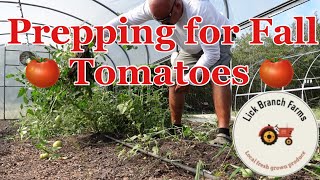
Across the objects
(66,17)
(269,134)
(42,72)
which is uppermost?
(66,17)

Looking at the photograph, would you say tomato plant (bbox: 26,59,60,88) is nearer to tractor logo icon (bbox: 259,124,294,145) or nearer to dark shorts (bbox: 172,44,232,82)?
dark shorts (bbox: 172,44,232,82)

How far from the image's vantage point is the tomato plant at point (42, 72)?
2221 millimetres

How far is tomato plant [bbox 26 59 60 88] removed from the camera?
2.22m

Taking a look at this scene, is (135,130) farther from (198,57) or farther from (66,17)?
(66,17)

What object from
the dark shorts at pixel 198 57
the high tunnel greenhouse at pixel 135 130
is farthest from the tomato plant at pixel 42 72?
the dark shorts at pixel 198 57

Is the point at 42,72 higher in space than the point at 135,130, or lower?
higher

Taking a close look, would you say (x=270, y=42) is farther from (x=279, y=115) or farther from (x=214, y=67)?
(x=279, y=115)

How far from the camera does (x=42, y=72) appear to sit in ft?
7.41

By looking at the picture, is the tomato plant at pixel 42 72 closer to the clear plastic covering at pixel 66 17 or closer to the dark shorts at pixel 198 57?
the dark shorts at pixel 198 57

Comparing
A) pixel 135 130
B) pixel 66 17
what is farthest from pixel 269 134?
pixel 66 17

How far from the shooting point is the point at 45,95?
291 cm

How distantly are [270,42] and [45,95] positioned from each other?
3030mm

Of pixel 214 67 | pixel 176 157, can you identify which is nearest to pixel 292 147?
pixel 176 157

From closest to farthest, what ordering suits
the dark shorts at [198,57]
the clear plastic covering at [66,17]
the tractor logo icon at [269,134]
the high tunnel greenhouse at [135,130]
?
the tractor logo icon at [269,134]
the high tunnel greenhouse at [135,130]
the dark shorts at [198,57]
the clear plastic covering at [66,17]
